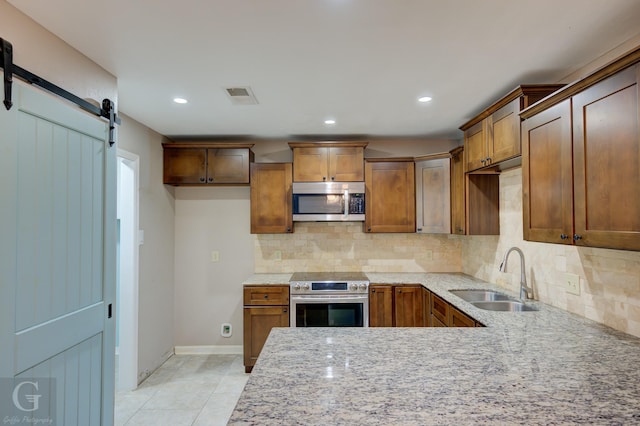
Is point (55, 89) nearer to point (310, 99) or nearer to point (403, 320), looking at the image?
point (310, 99)

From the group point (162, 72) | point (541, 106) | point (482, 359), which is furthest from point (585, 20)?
point (162, 72)

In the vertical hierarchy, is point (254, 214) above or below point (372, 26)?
below

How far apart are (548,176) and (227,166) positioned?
9.61ft

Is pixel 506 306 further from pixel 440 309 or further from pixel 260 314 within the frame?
pixel 260 314

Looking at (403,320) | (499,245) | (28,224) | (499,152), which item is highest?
(499,152)

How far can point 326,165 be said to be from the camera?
3621mm

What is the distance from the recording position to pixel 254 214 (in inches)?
144

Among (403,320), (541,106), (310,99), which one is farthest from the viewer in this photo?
(403,320)

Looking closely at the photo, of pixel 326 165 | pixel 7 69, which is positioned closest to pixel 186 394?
pixel 326 165

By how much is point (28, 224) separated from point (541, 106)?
2682 millimetres

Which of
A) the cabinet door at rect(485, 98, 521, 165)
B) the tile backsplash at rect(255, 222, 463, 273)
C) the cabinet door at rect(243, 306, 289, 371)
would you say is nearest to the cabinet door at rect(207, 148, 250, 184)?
the tile backsplash at rect(255, 222, 463, 273)

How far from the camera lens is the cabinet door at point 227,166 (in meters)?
3.64

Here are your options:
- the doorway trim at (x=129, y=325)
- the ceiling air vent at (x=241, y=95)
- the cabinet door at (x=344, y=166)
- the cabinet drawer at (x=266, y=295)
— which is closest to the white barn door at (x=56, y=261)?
the ceiling air vent at (x=241, y=95)

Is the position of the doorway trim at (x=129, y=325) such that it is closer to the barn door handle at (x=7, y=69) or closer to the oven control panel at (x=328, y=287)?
the oven control panel at (x=328, y=287)
